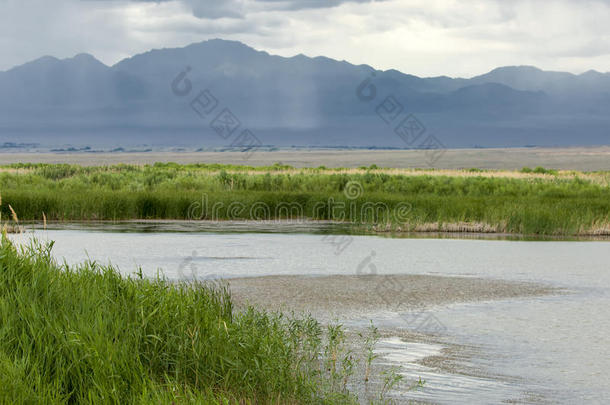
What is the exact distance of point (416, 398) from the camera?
29.4 ft

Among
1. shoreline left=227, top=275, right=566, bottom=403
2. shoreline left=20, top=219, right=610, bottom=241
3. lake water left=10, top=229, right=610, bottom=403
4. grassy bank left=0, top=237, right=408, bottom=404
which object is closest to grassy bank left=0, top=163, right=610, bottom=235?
shoreline left=20, top=219, right=610, bottom=241

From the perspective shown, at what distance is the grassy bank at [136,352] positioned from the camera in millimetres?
7434

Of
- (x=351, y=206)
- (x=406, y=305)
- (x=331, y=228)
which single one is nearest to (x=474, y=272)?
(x=406, y=305)

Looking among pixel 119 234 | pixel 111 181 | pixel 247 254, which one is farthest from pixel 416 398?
pixel 111 181

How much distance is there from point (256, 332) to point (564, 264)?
13.5m

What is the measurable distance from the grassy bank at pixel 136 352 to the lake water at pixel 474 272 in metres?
1.60

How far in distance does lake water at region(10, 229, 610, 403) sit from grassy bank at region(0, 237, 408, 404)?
160 centimetres

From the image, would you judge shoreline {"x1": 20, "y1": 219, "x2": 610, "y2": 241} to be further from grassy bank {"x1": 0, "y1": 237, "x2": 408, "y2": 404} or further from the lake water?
grassy bank {"x1": 0, "y1": 237, "x2": 408, "y2": 404}

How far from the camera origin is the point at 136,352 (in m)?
7.99

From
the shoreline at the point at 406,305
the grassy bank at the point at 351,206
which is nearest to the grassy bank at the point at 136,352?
the shoreline at the point at 406,305

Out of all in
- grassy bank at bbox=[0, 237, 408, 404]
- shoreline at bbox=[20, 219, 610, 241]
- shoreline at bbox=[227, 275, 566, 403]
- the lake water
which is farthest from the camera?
shoreline at bbox=[20, 219, 610, 241]

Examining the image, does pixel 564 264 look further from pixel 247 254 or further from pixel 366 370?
pixel 366 370

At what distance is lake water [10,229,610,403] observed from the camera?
9.68 metres

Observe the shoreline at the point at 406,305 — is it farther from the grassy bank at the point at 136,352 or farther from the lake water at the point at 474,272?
the grassy bank at the point at 136,352
